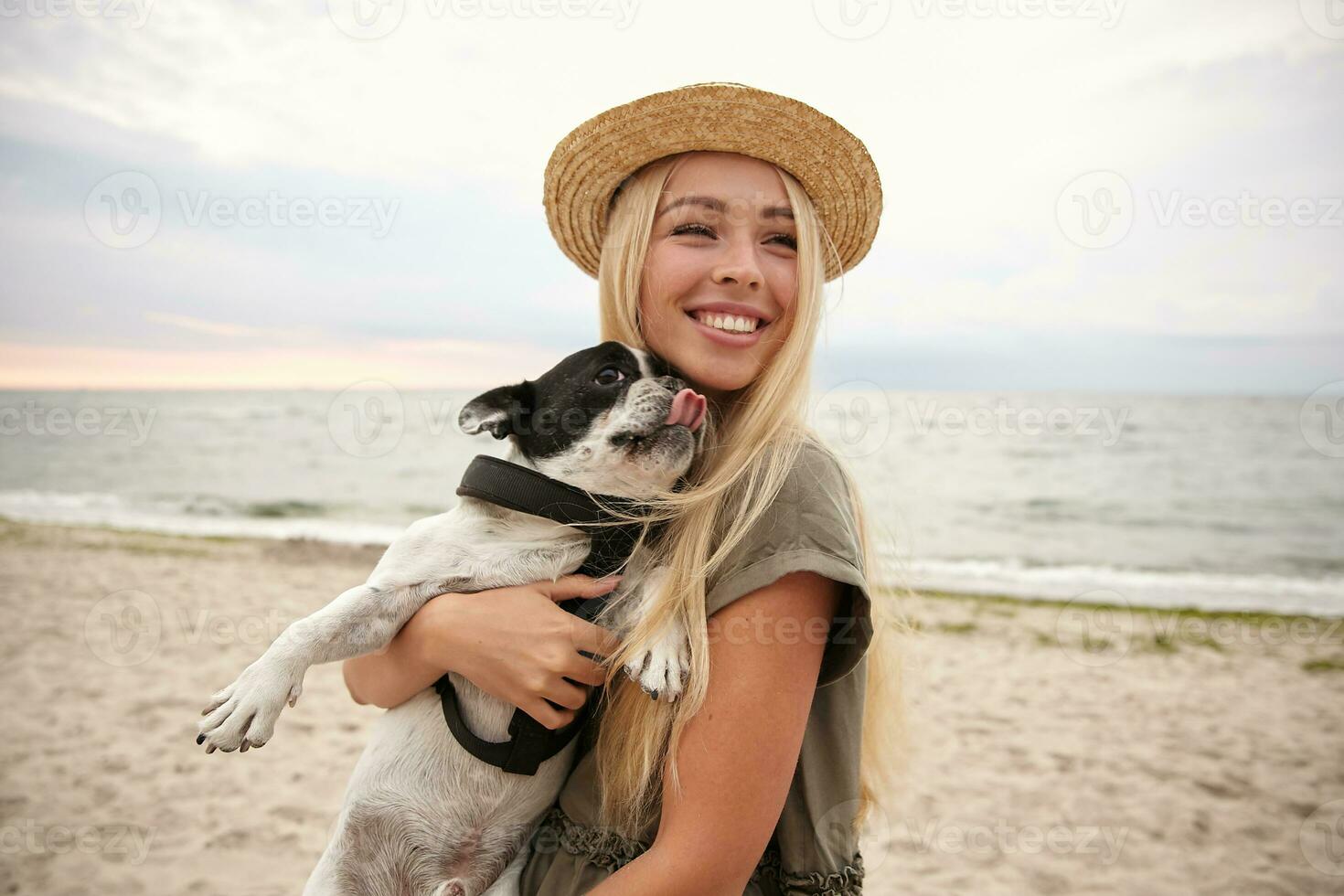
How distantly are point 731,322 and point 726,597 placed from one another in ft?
2.43

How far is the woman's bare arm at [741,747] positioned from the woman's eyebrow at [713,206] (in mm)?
997

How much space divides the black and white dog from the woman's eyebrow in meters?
0.43

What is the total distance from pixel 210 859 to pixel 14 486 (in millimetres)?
22604

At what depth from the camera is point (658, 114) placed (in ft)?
7.18

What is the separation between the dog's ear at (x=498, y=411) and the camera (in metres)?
2.40

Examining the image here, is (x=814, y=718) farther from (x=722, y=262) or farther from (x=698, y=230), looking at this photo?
(x=698, y=230)

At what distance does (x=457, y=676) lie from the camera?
2.16m

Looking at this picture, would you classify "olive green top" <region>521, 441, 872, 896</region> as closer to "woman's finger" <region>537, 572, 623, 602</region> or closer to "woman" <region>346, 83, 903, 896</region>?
"woman" <region>346, 83, 903, 896</region>

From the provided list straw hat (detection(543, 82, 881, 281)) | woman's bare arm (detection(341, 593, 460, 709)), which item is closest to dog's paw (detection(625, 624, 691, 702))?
woman's bare arm (detection(341, 593, 460, 709))

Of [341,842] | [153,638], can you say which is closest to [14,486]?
[153,638]

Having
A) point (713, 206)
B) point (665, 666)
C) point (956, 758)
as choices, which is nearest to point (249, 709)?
point (665, 666)

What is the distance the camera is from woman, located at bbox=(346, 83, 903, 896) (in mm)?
1634

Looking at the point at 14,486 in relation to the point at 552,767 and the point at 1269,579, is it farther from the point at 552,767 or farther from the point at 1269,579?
the point at 1269,579

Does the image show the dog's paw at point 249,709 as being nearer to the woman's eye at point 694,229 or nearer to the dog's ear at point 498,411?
the dog's ear at point 498,411
